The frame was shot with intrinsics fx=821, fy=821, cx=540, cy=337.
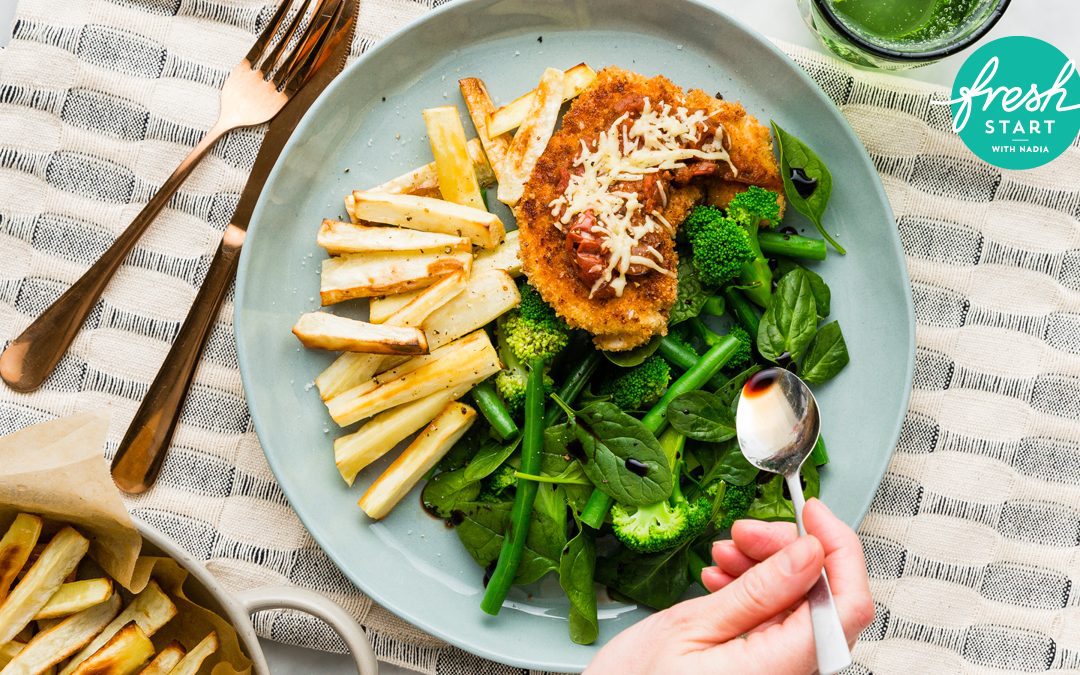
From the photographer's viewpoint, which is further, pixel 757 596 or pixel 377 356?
pixel 377 356

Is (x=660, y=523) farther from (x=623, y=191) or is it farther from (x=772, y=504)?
(x=623, y=191)

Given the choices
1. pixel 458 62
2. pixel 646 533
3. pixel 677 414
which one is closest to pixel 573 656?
pixel 646 533

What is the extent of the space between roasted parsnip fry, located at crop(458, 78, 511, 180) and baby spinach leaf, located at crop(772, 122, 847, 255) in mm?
849

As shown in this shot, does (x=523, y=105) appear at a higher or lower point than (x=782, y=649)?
higher

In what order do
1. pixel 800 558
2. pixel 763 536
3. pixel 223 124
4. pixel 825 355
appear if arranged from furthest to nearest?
pixel 223 124 < pixel 825 355 < pixel 763 536 < pixel 800 558

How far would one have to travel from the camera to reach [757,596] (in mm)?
1771

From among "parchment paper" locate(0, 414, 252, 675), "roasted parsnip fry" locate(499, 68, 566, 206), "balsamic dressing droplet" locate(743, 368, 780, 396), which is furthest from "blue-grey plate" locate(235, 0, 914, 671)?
"parchment paper" locate(0, 414, 252, 675)

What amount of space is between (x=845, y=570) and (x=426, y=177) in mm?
1648

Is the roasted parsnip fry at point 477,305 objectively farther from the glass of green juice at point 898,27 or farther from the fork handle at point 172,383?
the glass of green juice at point 898,27

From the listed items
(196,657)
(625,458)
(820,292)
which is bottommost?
(196,657)

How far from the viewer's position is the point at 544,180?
8.07 feet

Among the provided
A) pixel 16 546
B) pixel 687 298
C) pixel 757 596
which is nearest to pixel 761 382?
pixel 687 298

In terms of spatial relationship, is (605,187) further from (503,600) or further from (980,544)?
(980,544)

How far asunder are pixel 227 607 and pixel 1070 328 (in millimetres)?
2785
